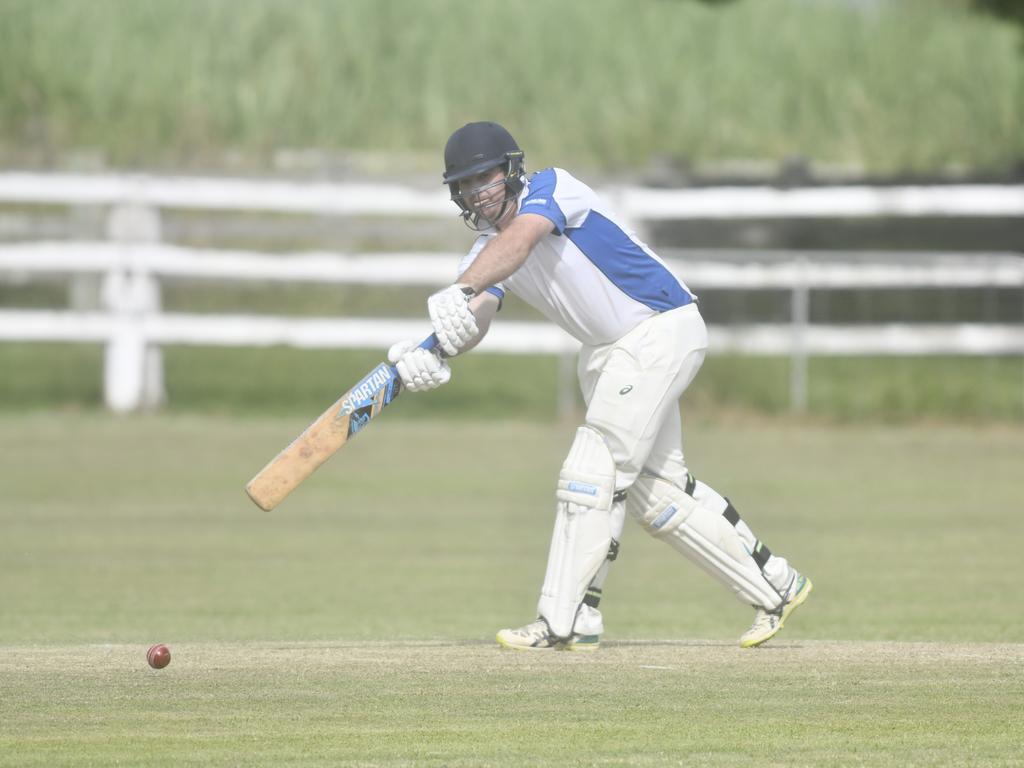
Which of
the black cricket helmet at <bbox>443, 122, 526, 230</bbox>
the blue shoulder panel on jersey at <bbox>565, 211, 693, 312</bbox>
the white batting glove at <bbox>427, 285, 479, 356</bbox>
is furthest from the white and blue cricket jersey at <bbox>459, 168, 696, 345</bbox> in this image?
the white batting glove at <bbox>427, 285, 479, 356</bbox>

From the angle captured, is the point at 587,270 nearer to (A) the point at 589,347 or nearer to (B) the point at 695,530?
(A) the point at 589,347

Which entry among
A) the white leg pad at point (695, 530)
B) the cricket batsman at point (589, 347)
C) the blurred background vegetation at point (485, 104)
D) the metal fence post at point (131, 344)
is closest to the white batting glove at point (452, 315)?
the cricket batsman at point (589, 347)

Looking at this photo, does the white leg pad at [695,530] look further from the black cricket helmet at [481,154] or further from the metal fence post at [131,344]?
the metal fence post at [131,344]

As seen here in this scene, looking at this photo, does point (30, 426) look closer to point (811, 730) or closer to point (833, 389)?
point (833, 389)

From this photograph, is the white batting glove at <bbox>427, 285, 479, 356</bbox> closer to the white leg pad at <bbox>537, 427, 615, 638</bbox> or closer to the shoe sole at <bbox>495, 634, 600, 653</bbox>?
the white leg pad at <bbox>537, 427, 615, 638</bbox>

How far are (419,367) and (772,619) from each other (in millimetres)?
1773

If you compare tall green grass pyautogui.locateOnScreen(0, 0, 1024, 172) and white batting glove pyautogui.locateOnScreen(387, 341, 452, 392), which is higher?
tall green grass pyautogui.locateOnScreen(0, 0, 1024, 172)

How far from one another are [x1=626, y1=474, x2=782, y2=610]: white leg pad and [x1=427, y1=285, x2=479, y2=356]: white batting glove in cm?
101

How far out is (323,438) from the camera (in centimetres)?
729

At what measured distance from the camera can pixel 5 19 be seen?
27.2 metres

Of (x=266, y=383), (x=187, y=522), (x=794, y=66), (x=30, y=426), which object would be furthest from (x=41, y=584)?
(x=794, y=66)

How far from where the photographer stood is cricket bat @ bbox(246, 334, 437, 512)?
7.24m

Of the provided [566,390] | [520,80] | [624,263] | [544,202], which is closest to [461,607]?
[624,263]

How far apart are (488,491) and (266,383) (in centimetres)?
589
